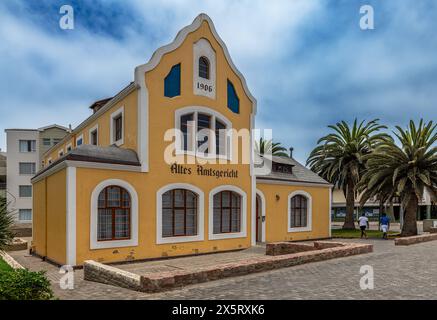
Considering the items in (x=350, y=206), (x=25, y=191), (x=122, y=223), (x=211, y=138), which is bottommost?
(x=350, y=206)

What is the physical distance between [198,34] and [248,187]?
28.3 feet

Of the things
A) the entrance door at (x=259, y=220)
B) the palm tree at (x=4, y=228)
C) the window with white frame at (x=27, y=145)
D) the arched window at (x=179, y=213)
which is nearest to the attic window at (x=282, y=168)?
the entrance door at (x=259, y=220)

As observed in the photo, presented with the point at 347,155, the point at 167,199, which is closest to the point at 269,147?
the point at 347,155

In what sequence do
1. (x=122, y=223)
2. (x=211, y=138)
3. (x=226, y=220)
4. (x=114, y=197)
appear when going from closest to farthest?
(x=114, y=197) → (x=122, y=223) → (x=211, y=138) → (x=226, y=220)

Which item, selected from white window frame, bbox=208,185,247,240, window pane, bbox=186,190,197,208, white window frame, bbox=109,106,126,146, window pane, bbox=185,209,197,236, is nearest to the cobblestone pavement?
window pane, bbox=185,209,197,236

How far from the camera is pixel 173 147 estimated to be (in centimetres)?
1758

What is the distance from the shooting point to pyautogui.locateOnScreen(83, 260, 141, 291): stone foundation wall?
9788 millimetres

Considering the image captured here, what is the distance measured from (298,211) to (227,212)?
739cm

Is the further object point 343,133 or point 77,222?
point 343,133

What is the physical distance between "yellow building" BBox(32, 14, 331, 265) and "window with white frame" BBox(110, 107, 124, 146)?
5cm

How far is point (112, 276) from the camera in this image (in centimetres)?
1060

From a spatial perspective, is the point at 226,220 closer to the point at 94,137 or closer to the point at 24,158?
the point at 94,137

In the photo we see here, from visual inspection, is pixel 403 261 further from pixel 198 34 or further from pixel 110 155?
pixel 198 34

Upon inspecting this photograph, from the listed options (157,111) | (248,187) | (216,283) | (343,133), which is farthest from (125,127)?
(343,133)
